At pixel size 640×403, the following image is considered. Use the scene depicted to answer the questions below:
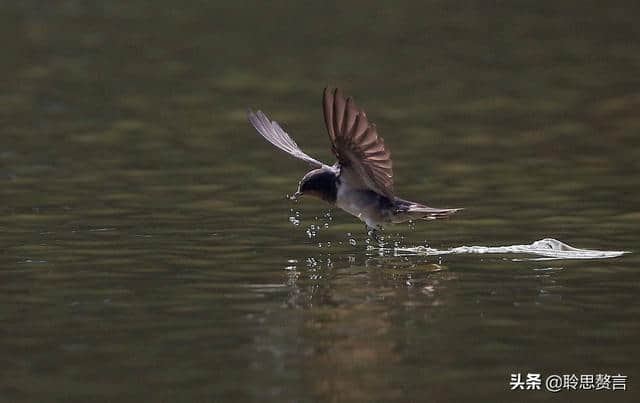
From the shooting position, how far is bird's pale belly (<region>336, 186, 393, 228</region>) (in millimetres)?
13555

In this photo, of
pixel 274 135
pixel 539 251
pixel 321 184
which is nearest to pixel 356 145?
pixel 321 184

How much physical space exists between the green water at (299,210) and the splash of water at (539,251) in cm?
23

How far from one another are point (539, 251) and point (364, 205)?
5.90 ft

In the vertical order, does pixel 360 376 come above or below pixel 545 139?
below

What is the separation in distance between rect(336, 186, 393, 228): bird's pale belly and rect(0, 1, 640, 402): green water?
1.62ft

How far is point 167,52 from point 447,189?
13581 millimetres

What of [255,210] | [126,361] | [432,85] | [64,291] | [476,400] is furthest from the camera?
[432,85]

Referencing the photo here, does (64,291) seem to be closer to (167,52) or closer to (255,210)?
(255,210)

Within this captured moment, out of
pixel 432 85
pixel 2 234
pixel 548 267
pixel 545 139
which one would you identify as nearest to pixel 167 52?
pixel 432 85

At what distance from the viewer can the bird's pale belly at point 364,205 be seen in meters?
13.6

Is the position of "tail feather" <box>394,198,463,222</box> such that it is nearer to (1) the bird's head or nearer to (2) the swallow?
(2) the swallow

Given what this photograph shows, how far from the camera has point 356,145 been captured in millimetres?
12688

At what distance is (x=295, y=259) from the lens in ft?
46.4

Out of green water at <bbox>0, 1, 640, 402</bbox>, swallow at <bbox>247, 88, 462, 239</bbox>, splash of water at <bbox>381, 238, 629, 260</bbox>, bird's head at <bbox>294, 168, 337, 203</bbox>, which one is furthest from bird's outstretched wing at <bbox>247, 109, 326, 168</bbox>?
splash of water at <bbox>381, 238, 629, 260</bbox>
